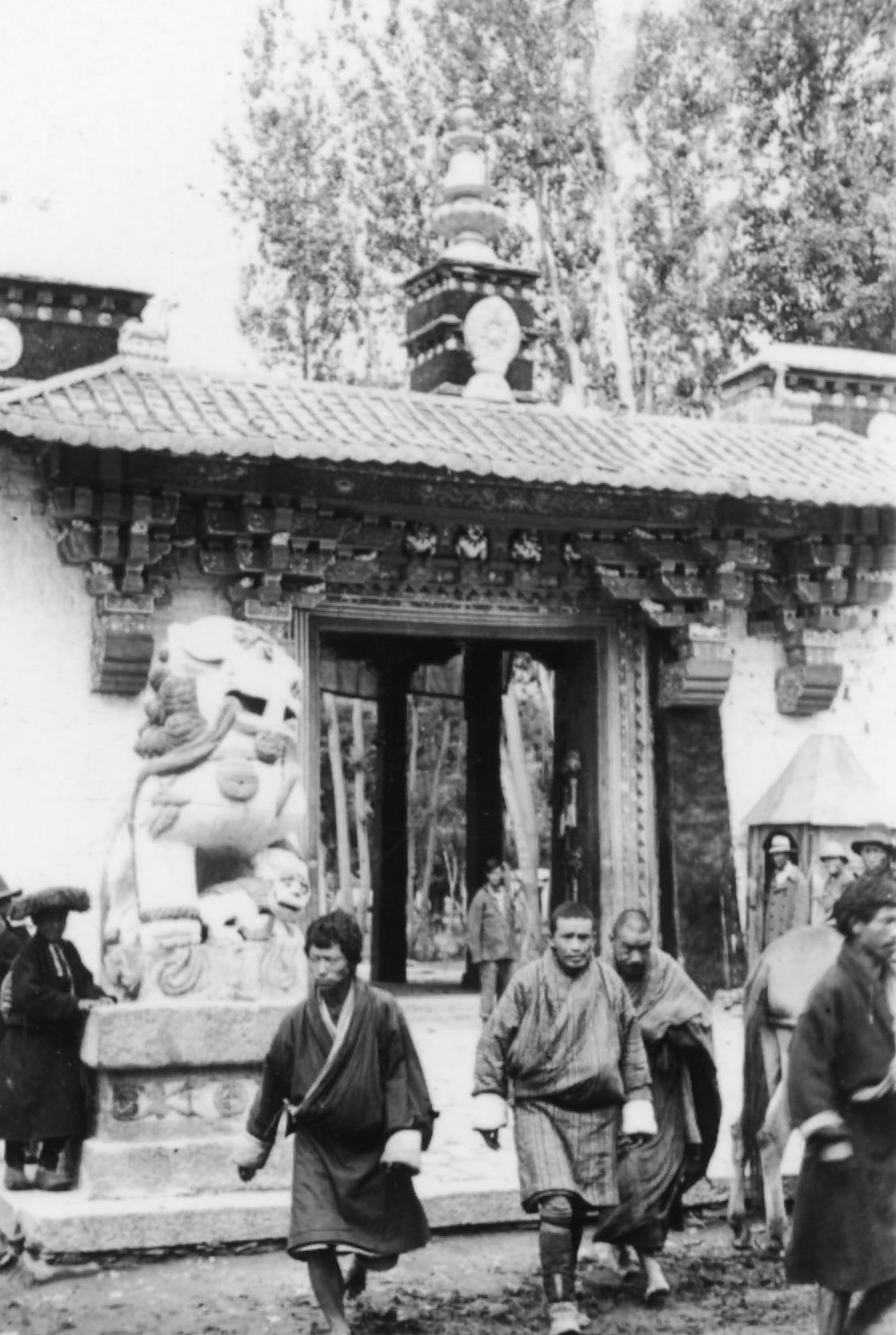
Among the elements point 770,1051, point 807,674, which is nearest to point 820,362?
point 807,674

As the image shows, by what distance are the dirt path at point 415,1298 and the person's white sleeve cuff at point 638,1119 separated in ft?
1.95

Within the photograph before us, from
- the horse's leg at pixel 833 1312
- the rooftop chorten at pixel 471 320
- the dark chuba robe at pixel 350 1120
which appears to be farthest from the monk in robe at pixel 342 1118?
the rooftop chorten at pixel 471 320

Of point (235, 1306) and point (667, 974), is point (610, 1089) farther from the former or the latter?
point (235, 1306)

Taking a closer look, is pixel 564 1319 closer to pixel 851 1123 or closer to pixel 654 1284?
pixel 654 1284

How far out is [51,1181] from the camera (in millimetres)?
6797

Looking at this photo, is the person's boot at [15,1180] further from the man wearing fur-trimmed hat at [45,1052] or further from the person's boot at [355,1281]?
the person's boot at [355,1281]

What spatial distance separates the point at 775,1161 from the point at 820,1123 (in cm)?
180

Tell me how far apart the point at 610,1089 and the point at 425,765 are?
849 inches

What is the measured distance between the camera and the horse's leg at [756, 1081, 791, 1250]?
6.52m

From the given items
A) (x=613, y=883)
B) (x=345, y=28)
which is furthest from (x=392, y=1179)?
(x=345, y=28)

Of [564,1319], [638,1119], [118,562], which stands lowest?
[564,1319]

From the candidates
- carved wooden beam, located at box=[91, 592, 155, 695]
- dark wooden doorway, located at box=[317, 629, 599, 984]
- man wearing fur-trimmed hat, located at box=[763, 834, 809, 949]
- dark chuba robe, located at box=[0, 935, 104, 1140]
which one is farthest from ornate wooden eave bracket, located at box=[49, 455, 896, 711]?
dark chuba robe, located at box=[0, 935, 104, 1140]

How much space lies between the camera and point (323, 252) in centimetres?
2122

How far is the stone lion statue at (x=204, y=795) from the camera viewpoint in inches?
269
